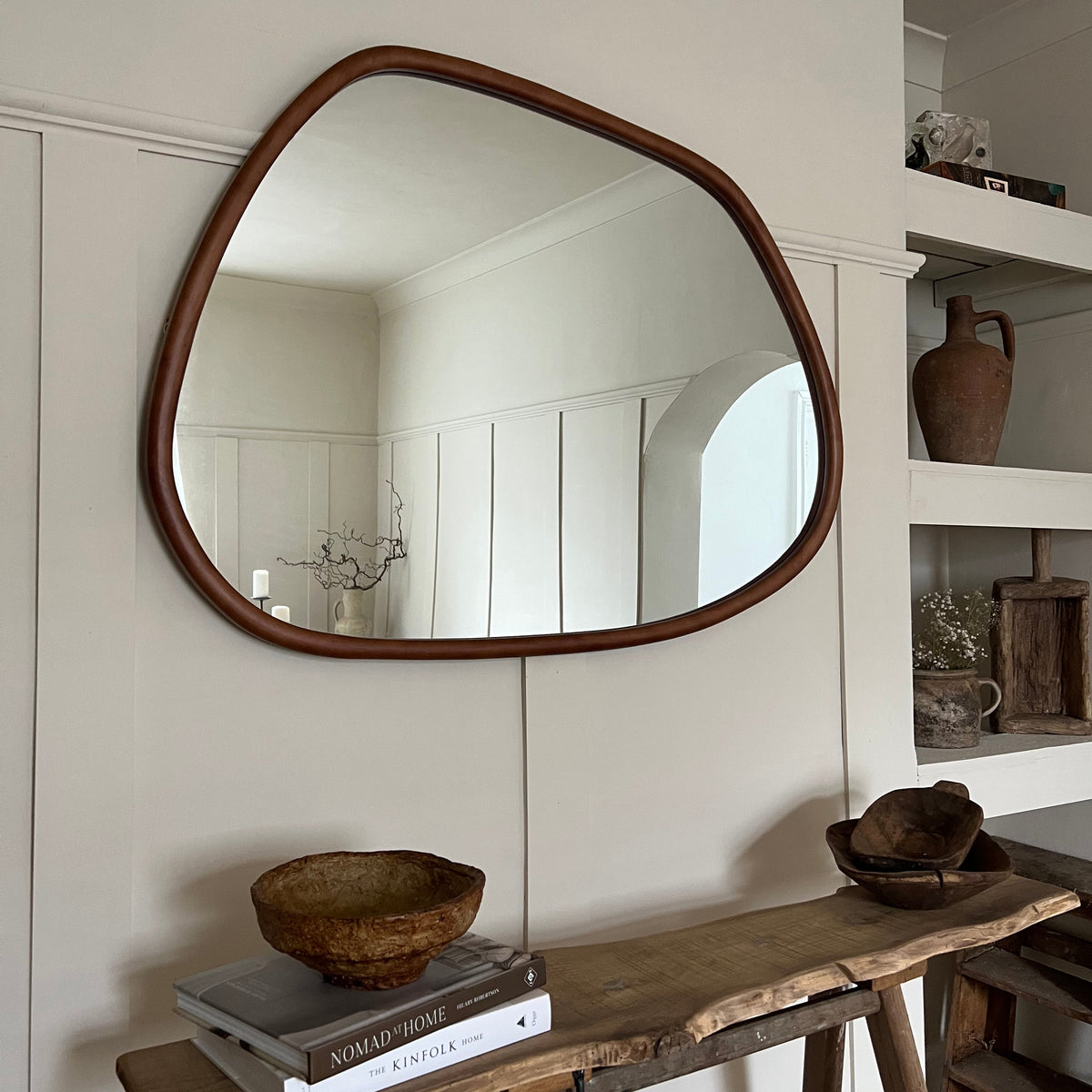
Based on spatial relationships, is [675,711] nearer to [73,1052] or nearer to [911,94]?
[73,1052]

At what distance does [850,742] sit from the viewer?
5.43 feet

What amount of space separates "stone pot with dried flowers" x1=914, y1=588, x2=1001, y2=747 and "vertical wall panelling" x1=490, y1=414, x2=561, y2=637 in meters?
0.91

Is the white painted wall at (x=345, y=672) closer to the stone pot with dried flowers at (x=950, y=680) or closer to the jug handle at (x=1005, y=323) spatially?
the stone pot with dried flowers at (x=950, y=680)

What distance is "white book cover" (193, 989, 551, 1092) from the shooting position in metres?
0.87

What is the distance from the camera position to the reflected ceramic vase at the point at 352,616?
3.99 ft

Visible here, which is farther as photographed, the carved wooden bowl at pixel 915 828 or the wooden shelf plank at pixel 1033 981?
the wooden shelf plank at pixel 1033 981

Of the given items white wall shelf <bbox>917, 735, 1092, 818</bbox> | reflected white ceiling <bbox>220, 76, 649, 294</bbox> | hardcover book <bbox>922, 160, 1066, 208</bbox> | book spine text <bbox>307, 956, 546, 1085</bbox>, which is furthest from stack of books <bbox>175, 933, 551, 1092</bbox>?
hardcover book <bbox>922, 160, 1066, 208</bbox>

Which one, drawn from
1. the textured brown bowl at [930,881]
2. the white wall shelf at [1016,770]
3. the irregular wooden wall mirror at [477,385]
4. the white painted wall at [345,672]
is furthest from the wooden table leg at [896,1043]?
the irregular wooden wall mirror at [477,385]

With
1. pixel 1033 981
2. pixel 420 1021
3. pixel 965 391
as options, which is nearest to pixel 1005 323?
pixel 965 391

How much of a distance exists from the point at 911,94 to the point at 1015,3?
0.28 meters

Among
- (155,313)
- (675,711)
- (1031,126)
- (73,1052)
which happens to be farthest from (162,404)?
(1031,126)

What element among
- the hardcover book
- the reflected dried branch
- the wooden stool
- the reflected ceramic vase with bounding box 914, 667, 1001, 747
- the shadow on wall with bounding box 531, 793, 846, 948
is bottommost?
the wooden stool

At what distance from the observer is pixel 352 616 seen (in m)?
1.22

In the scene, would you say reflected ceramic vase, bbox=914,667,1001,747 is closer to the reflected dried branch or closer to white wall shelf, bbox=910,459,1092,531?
white wall shelf, bbox=910,459,1092,531
